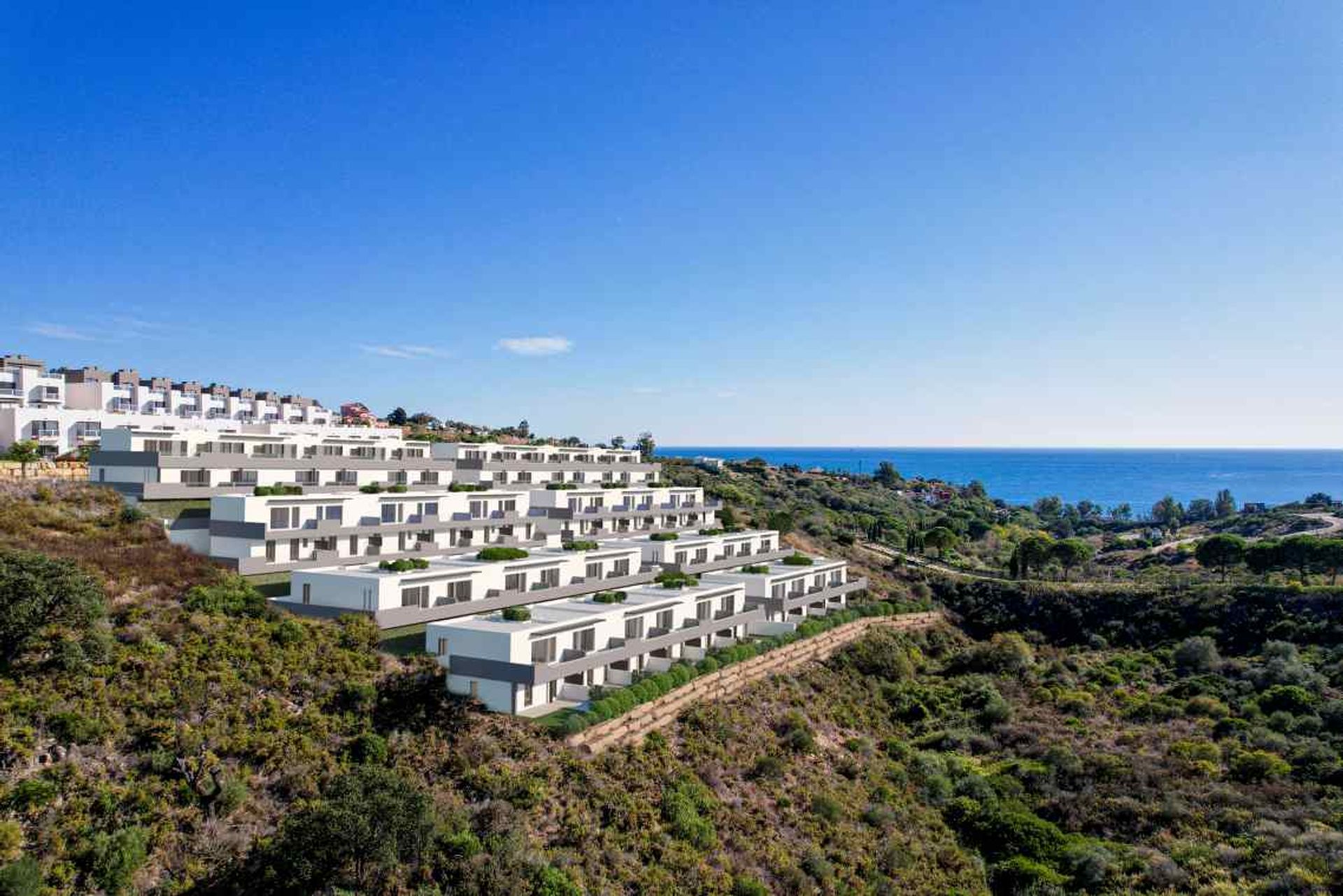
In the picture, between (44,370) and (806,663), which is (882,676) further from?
(44,370)

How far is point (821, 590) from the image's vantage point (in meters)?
66.6

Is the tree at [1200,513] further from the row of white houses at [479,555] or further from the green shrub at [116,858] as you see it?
the green shrub at [116,858]

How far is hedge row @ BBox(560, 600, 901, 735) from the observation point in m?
37.5

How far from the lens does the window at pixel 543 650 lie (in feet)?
126

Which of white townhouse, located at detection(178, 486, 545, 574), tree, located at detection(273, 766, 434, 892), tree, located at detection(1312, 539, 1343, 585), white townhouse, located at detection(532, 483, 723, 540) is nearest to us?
tree, located at detection(273, 766, 434, 892)

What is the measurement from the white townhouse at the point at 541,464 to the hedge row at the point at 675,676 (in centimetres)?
2989

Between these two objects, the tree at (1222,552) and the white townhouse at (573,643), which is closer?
the white townhouse at (573,643)

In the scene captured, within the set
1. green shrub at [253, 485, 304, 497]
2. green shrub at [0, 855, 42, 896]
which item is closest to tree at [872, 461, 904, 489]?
green shrub at [253, 485, 304, 497]

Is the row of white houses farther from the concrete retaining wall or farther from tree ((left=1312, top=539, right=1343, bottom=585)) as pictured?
tree ((left=1312, top=539, right=1343, bottom=585))

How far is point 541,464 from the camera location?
79188mm

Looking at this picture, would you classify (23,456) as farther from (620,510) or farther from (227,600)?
(620,510)

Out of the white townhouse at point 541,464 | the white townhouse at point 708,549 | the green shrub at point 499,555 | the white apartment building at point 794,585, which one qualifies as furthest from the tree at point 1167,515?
the green shrub at point 499,555

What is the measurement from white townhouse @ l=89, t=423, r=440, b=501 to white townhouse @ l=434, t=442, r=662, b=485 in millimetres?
2823

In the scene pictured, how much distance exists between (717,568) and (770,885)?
1376 inches
